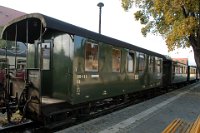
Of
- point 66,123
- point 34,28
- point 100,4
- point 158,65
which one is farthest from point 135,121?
point 158,65

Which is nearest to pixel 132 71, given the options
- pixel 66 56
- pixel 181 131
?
pixel 66 56

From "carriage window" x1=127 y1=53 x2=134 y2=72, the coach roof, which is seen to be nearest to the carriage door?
the coach roof

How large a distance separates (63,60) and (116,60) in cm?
352

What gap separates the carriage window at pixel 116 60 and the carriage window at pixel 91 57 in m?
1.65

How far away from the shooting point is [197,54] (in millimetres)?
27125

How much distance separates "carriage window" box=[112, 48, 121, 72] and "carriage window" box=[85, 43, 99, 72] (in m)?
1.65

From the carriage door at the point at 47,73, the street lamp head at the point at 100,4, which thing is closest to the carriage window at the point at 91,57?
the carriage door at the point at 47,73

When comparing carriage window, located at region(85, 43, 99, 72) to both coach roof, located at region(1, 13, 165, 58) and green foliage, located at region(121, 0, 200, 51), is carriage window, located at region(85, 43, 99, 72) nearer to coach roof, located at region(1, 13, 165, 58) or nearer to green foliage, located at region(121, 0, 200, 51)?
coach roof, located at region(1, 13, 165, 58)

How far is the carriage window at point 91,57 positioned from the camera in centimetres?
983

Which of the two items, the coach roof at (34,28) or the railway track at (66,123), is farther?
the railway track at (66,123)

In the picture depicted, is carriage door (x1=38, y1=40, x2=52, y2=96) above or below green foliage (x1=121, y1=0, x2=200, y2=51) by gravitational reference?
below

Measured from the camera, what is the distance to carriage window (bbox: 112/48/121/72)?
1204cm

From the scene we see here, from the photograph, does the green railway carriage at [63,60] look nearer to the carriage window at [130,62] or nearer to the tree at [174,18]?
the carriage window at [130,62]

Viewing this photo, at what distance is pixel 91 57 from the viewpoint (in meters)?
10.1
